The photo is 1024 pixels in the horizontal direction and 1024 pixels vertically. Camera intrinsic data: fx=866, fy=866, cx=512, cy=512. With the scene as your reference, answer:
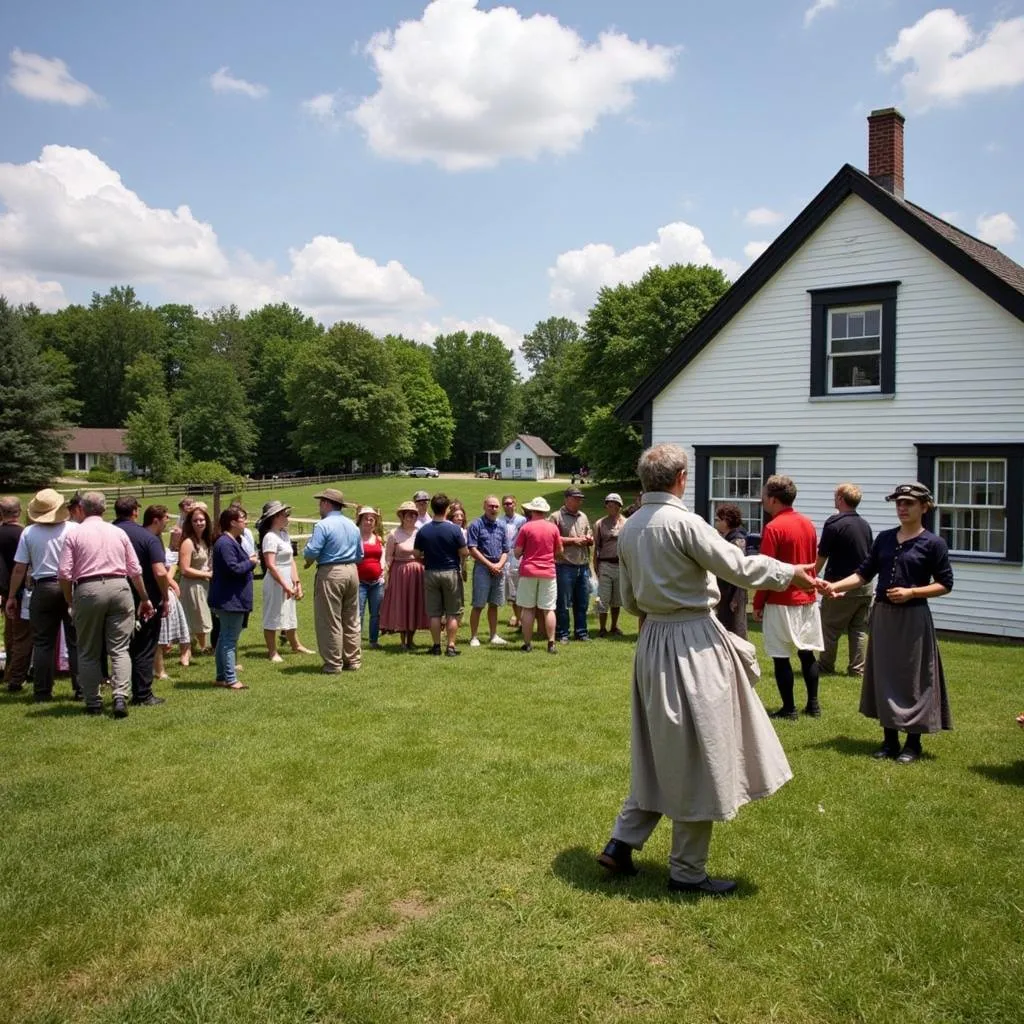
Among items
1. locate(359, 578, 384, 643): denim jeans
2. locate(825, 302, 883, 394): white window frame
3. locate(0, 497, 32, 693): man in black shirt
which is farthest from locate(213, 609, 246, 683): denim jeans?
locate(825, 302, 883, 394): white window frame

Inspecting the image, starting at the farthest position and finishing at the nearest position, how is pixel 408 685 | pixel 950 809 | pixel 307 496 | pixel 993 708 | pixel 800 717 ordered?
pixel 307 496, pixel 408 685, pixel 993 708, pixel 800 717, pixel 950 809

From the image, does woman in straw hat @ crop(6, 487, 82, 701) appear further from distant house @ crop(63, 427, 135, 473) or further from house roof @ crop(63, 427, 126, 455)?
house roof @ crop(63, 427, 126, 455)

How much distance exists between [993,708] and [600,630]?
5899 mm

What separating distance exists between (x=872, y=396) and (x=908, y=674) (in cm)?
989

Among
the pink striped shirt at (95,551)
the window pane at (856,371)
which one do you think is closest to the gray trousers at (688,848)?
the pink striped shirt at (95,551)

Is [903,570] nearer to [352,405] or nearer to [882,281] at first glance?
[882,281]

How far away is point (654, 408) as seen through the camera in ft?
60.0

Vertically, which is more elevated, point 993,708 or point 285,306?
point 285,306

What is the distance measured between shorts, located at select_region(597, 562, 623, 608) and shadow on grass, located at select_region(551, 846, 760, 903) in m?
8.20

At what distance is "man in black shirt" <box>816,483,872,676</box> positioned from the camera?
938 cm

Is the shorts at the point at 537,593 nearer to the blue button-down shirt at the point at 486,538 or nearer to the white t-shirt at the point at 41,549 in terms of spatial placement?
the blue button-down shirt at the point at 486,538

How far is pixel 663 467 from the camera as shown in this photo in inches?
178

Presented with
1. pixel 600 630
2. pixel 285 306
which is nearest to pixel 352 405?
pixel 285 306

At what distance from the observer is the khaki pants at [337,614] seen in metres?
9.95
